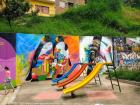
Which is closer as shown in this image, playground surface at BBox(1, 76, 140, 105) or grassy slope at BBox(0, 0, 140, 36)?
playground surface at BBox(1, 76, 140, 105)

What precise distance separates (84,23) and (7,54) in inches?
509

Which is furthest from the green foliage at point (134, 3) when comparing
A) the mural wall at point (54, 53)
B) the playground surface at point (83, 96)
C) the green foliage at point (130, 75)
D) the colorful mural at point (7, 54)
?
the playground surface at point (83, 96)

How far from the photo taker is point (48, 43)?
21234mm

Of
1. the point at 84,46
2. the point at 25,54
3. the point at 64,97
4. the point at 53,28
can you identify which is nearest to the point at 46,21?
the point at 53,28

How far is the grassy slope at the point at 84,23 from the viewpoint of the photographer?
93.4 ft

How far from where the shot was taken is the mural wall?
63.3ft

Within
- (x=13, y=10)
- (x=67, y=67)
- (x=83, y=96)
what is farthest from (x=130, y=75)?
(x=13, y=10)

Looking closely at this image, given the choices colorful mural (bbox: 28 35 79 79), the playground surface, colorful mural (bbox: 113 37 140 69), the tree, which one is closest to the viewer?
the playground surface

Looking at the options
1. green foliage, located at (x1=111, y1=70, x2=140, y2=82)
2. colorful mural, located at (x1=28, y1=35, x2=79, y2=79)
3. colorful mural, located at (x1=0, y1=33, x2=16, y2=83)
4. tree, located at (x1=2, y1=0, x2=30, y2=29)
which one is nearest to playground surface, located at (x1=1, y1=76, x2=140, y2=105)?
green foliage, located at (x1=111, y1=70, x2=140, y2=82)

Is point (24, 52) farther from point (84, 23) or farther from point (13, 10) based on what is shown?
point (13, 10)

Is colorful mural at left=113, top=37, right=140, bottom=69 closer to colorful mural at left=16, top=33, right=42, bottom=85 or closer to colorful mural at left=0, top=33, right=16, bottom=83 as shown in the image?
colorful mural at left=16, top=33, right=42, bottom=85

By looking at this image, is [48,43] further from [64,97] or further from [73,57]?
Result: [64,97]

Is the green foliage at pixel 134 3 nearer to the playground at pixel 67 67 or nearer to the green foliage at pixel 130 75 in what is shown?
the playground at pixel 67 67

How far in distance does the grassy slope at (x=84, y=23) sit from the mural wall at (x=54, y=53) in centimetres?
376
